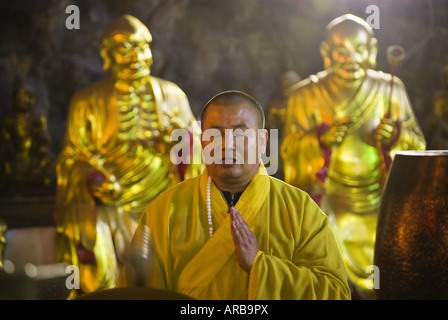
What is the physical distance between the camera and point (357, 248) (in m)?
4.84

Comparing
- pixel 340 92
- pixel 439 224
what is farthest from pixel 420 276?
pixel 340 92

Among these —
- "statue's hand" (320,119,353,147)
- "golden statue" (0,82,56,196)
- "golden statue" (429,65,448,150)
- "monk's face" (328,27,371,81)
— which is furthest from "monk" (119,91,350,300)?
"golden statue" (429,65,448,150)

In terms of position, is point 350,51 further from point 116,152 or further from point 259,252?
point 259,252

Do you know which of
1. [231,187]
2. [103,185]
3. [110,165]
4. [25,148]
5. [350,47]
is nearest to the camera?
[231,187]

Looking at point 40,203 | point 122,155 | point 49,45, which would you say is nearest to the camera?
point 122,155

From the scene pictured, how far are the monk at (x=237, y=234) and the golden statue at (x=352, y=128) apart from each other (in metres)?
2.97

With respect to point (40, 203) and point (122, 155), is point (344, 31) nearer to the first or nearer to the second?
point (122, 155)

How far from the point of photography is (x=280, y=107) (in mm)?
6605

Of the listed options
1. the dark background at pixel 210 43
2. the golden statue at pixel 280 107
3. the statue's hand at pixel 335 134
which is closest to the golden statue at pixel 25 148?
the dark background at pixel 210 43

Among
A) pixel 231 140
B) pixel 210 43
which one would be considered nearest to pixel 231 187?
pixel 231 140

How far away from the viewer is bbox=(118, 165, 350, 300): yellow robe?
176cm

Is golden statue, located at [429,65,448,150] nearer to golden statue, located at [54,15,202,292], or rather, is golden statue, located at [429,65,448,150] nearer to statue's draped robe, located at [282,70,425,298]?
statue's draped robe, located at [282,70,425,298]

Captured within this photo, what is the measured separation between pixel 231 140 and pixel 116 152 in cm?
304
